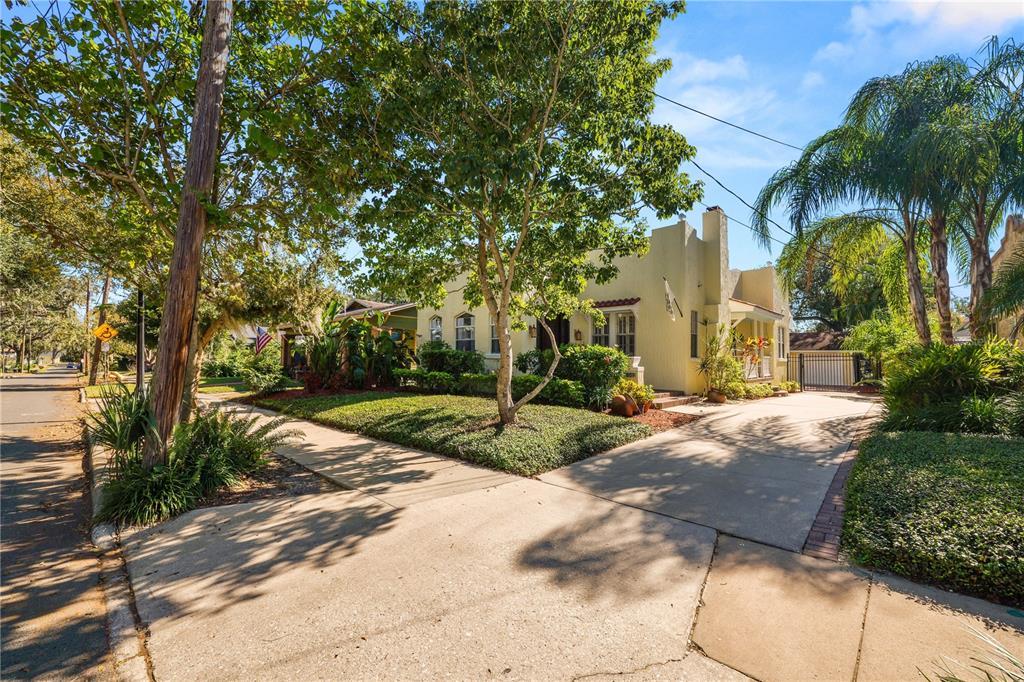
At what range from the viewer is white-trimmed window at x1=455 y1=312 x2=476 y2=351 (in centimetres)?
1842

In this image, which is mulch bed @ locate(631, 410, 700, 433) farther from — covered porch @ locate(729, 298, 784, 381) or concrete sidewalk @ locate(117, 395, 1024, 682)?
covered porch @ locate(729, 298, 784, 381)

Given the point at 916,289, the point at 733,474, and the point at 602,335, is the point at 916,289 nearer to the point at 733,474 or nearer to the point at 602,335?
the point at 733,474

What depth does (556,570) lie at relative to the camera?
143 inches

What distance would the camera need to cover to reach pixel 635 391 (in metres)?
11.6

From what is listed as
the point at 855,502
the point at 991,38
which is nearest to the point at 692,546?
the point at 855,502

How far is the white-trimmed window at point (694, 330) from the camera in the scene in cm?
1451

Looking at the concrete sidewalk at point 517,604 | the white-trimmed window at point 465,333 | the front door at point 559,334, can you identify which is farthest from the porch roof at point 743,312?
the concrete sidewalk at point 517,604

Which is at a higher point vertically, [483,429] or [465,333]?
[465,333]

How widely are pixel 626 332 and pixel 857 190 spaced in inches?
285

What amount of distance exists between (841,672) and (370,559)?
129 inches

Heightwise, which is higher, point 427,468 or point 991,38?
point 991,38

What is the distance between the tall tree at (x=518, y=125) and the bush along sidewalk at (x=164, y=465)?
156 inches

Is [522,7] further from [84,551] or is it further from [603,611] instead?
[84,551]

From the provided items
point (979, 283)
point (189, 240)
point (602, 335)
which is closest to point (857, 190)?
point (979, 283)
